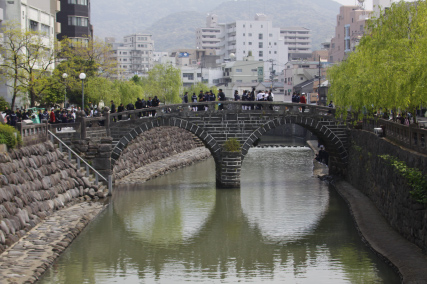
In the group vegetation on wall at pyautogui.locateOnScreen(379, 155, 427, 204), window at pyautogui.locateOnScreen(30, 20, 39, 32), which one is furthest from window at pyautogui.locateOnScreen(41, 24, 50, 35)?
vegetation on wall at pyautogui.locateOnScreen(379, 155, 427, 204)

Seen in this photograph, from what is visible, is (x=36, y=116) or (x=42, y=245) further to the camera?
(x=36, y=116)

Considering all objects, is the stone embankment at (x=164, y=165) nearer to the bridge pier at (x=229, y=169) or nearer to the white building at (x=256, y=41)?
the bridge pier at (x=229, y=169)

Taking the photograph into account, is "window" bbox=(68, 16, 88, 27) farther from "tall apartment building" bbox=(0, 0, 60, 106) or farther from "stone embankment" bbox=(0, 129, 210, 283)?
"stone embankment" bbox=(0, 129, 210, 283)

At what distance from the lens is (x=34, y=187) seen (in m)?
24.2

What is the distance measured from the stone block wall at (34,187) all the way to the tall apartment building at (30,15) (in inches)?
695

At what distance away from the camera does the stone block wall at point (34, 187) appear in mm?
20562

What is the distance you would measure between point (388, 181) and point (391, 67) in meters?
4.19

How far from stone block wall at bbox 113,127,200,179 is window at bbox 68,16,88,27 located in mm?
21597

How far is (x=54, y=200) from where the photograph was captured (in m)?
25.6

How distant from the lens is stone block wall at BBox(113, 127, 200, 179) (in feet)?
131

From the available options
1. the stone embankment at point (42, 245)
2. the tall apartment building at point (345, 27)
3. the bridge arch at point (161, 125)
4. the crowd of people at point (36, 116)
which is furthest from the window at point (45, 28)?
the tall apartment building at point (345, 27)

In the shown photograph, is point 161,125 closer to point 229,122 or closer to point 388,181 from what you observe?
point 229,122

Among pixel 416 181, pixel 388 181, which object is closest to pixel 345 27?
pixel 388 181

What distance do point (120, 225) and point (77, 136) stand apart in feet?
22.0
